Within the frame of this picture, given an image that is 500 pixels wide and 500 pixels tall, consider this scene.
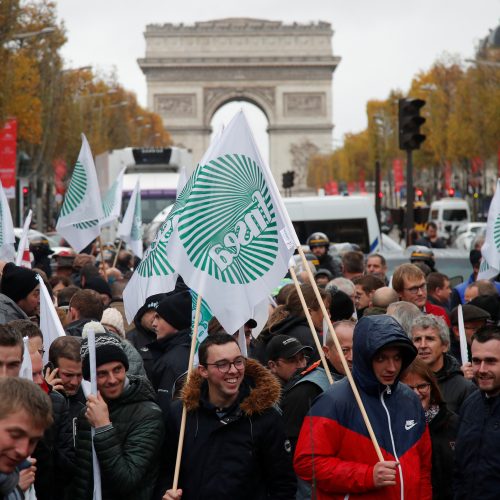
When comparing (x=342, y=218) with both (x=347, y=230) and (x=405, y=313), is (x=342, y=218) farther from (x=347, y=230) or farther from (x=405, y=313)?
(x=405, y=313)

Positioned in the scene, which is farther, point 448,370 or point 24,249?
point 24,249

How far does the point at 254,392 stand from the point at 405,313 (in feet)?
6.85

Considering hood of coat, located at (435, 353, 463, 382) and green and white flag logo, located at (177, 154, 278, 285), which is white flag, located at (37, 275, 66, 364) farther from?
hood of coat, located at (435, 353, 463, 382)

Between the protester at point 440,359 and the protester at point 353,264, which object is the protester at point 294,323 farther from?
the protester at point 353,264

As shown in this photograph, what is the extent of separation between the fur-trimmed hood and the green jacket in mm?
152

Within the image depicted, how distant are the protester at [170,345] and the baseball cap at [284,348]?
415 millimetres

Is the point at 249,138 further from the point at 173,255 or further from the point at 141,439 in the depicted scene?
the point at 141,439

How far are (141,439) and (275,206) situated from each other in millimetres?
1162

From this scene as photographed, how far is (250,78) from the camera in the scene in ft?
319

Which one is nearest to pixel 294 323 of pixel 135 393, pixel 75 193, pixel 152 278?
pixel 152 278

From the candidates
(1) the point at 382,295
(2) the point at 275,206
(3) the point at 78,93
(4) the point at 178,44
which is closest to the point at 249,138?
(2) the point at 275,206

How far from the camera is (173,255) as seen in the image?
612 centimetres

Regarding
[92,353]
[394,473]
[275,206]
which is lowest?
[394,473]

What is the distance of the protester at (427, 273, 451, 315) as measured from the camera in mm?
11055
